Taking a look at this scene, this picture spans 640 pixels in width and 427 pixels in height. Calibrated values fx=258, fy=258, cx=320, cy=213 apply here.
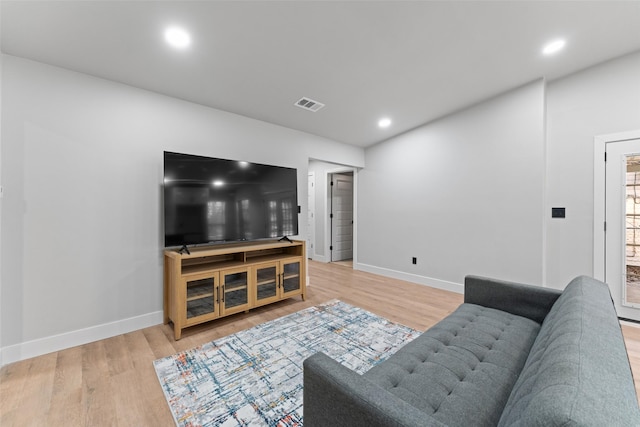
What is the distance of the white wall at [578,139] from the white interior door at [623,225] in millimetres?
139

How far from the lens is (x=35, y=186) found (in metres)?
2.14

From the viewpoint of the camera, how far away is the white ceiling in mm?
1841

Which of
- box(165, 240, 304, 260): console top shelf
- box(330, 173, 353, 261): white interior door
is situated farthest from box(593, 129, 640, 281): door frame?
box(330, 173, 353, 261): white interior door

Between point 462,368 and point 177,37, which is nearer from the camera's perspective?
point 462,368

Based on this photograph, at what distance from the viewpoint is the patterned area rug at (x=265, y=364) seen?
A: 155 cm

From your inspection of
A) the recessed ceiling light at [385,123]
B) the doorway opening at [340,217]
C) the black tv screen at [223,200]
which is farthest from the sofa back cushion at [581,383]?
the doorway opening at [340,217]

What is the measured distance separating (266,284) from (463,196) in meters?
2.97

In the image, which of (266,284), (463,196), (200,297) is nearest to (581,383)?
(200,297)

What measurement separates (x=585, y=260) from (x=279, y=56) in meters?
Answer: 3.96

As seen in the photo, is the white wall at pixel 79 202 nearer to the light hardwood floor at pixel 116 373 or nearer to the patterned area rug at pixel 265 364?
the light hardwood floor at pixel 116 373

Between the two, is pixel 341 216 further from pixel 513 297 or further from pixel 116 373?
pixel 116 373

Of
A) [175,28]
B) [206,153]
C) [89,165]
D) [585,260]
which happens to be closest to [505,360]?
[585,260]

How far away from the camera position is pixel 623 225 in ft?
9.03

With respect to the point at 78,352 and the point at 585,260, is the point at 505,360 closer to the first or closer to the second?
the point at 585,260
